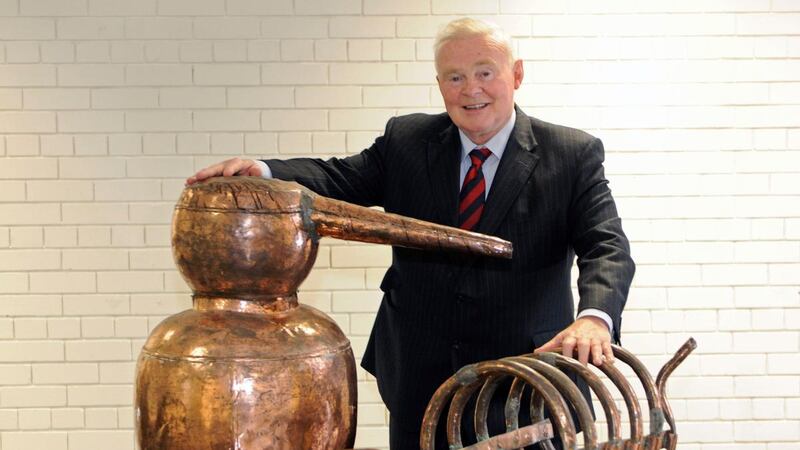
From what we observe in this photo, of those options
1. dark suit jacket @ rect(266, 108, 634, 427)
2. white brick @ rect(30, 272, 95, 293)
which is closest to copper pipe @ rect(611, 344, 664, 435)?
dark suit jacket @ rect(266, 108, 634, 427)

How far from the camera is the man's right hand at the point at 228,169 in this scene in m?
1.76

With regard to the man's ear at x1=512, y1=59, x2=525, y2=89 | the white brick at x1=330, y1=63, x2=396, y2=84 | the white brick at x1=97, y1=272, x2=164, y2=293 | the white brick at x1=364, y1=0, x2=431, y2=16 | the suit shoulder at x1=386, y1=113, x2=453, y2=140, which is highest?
the white brick at x1=364, y1=0, x2=431, y2=16

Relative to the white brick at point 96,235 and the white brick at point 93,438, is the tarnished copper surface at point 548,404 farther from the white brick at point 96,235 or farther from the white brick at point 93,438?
the white brick at point 93,438

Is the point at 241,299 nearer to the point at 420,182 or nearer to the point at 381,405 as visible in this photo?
the point at 420,182

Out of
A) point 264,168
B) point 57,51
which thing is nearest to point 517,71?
point 264,168

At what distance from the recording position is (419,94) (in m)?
5.03

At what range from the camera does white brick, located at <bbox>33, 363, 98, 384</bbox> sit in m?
5.08

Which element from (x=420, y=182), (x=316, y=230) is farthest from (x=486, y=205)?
(x=316, y=230)

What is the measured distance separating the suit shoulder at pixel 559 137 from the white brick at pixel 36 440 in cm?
344

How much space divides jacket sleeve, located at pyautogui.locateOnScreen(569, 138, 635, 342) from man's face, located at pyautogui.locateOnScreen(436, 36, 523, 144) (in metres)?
0.24

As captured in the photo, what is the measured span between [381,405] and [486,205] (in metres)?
2.85

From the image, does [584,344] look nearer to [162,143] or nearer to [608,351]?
[608,351]

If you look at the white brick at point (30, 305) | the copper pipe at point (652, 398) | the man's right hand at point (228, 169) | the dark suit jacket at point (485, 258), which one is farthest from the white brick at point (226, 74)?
the copper pipe at point (652, 398)

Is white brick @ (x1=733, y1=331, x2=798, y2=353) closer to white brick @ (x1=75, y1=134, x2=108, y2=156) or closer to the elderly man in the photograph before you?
the elderly man
